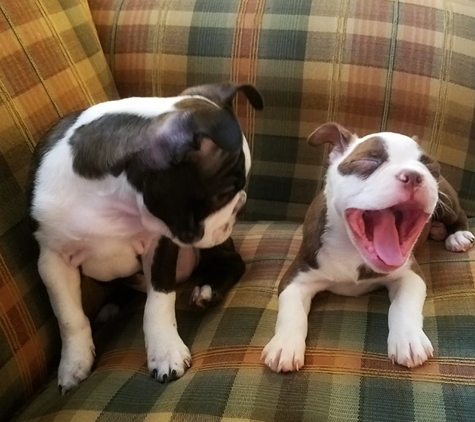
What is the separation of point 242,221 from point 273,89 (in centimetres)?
39

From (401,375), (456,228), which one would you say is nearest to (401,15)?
(456,228)

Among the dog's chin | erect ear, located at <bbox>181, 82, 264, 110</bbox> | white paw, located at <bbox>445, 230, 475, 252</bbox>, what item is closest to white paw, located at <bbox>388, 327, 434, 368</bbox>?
the dog's chin

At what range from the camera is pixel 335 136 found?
1657 mm

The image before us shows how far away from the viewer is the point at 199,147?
1176 mm

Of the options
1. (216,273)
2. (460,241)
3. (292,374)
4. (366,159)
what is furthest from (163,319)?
(460,241)

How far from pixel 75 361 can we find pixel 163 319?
0.20m

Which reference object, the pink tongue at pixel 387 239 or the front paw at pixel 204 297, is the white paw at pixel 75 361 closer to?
the front paw at pixel 204 297

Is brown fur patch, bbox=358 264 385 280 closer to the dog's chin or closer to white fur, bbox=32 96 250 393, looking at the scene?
the dog's chin

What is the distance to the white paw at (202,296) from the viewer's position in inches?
61.7

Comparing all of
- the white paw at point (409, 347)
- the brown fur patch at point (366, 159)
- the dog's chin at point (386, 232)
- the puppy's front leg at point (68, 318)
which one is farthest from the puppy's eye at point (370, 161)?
the puppy's front leg at point (68, 318)

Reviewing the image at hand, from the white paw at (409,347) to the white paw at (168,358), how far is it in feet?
1.36

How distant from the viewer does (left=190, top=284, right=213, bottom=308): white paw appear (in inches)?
61.7

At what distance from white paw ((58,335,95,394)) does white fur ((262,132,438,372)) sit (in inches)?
15.5

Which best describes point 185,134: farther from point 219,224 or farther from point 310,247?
point 310,247
